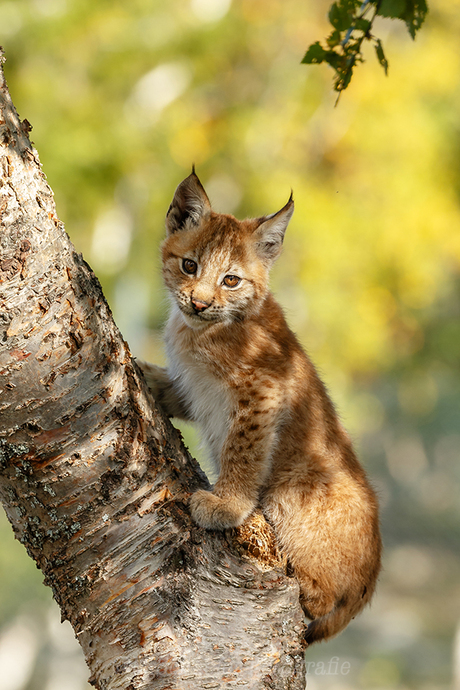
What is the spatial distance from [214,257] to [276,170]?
1378 cm

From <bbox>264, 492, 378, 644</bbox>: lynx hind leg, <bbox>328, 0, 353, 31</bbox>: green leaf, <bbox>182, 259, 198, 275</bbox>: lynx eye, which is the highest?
<bbox>328, 0, 353, 31</bbox>: green leaf

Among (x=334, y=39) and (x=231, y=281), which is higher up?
(x=334, y=39)

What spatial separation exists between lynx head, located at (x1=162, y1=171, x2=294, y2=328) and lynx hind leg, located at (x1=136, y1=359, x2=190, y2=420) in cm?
52

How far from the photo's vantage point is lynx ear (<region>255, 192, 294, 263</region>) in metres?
4.35

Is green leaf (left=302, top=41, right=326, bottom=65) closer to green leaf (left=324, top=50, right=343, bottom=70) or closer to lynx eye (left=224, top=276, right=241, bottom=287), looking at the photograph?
green leaf (left=324, top=50, right=343, bottom=70)

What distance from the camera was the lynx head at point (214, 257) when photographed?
4.18 m

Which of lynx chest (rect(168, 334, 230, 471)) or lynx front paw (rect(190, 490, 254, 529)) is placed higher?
lynx chest (rect(168, 334, 230, 471))

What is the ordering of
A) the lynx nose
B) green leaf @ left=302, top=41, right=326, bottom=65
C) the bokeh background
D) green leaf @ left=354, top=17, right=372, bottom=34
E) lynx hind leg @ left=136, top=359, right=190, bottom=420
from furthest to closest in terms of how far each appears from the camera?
the bokeh background
lynx hind leg @ left=136, top=359, right=190, bottom=420
the lynx nose
green leaf @ left=302, top=41, right=326, bottom=65
green leaf @ left=354, top=17, right=372, bottom=34

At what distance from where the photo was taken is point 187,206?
4.48 metres

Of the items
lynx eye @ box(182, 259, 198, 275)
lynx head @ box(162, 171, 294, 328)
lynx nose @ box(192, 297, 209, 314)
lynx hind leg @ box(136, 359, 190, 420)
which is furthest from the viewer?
lynx hind leg @ box(136, 359, 190, 420)

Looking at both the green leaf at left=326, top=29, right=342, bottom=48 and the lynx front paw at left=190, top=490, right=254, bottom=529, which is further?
the green leaf at left=326, top=29, right=342, bottom=48

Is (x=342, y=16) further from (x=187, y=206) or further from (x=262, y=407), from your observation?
(x=262, y=407)

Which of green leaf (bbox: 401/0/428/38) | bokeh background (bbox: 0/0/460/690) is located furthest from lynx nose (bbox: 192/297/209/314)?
bokeh background (bbox: 0/0/460/690)

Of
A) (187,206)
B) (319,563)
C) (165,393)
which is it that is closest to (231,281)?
(187,206)
